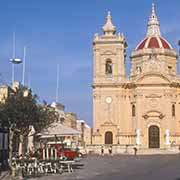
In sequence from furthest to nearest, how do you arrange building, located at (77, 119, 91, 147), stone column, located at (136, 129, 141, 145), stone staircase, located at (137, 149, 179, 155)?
building, located at (77, 119, 91, 147) → stone column, located at (136, 129, 141, 145) → stone staircase, located at (137, 149, 179, 155)

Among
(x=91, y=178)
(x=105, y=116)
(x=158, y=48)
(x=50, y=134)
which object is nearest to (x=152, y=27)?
(x=158, y=48)

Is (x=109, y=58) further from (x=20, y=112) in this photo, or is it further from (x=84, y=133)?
(x=20, y=112)

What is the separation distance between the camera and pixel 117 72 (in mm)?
73688

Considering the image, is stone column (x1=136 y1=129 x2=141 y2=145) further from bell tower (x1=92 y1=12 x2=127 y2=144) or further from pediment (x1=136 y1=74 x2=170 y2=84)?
pediment (x1=136 y1=74 x2=170 y2=84)

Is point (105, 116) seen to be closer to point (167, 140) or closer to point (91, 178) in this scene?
point (167, 140)

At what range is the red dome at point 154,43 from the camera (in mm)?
79662

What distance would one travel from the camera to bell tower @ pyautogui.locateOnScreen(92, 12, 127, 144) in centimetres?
7206

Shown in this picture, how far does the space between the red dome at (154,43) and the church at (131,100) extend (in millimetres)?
5295

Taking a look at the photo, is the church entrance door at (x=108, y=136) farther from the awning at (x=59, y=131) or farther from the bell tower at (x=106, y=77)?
the awning at (x=59, y=131)

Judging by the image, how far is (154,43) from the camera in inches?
3155

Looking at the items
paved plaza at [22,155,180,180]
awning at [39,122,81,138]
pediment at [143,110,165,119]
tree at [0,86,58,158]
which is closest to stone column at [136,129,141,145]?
pediment at [143,110,165,119]

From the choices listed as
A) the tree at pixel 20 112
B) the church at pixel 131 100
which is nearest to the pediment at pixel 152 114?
the church at pixel 131 100

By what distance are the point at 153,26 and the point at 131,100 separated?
1785 cm

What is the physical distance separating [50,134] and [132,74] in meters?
46.7
